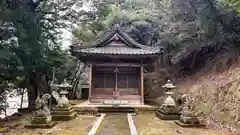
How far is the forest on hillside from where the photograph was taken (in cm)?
899

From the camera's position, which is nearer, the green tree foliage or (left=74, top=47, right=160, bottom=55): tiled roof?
the green tree foliage

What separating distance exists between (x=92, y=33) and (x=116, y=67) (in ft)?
22.7

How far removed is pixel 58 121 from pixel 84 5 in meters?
8.35

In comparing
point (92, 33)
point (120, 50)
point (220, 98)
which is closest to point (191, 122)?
point (220, 98)

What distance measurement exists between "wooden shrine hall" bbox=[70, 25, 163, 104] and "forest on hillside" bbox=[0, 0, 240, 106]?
1.98 meters

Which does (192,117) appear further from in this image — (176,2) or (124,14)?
(124,14)

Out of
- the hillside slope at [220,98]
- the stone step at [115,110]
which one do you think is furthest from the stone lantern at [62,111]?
the hillside slope at [220,98]

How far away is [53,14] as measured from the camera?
506 inches

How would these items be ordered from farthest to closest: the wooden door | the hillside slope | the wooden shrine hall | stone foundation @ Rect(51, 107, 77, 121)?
the wooden door < the wooden shrine hall < stone foundation @ Rect(51, 107, 77, 121) < the hillside slope

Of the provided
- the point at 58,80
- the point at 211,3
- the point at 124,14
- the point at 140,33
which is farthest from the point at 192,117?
the point at 124,14

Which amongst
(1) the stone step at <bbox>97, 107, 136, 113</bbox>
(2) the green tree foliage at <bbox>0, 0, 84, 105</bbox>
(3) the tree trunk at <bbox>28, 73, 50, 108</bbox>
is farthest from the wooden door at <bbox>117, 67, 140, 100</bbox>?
(3) the tree trunk at <bbox>28, 73, 50, 108</bbox>

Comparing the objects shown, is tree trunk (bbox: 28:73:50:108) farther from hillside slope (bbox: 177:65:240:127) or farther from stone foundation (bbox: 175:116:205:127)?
stone foundation (bbox: 175:116:205:127)

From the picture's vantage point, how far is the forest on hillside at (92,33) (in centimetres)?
899

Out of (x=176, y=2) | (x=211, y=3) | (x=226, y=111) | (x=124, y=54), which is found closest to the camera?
(x=226, y=111)
